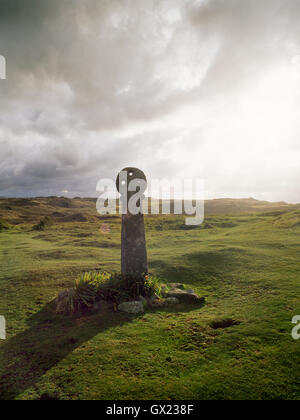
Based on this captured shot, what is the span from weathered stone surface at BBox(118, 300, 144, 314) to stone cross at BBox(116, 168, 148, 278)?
1952 mm

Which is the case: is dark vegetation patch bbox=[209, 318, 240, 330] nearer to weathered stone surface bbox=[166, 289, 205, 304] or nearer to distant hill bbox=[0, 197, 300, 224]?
weathered stone surface bbox=[166, 289, 205, 304]

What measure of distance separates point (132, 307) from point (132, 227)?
11.9 ft

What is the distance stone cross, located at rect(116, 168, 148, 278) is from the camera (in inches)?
441

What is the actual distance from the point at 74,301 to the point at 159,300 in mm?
3374

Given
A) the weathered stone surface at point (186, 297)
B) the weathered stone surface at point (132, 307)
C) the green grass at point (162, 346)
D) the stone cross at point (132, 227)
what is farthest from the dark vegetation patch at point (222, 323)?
the stone cross at point (132, 227)

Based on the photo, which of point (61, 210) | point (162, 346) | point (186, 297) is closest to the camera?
point (162, 346)

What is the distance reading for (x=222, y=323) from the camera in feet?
25.4

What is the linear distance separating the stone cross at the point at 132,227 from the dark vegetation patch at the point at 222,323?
432 centimetres

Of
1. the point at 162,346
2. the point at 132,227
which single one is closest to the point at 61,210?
the point at 132,227

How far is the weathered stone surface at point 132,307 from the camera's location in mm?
8984

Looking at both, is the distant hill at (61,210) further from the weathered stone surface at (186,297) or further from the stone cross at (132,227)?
the weathered stone surface at (186,297)

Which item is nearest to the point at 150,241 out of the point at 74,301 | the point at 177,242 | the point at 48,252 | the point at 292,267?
the point at 177,242

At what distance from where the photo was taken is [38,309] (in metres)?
9.64

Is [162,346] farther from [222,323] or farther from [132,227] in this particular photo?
[132,227]
